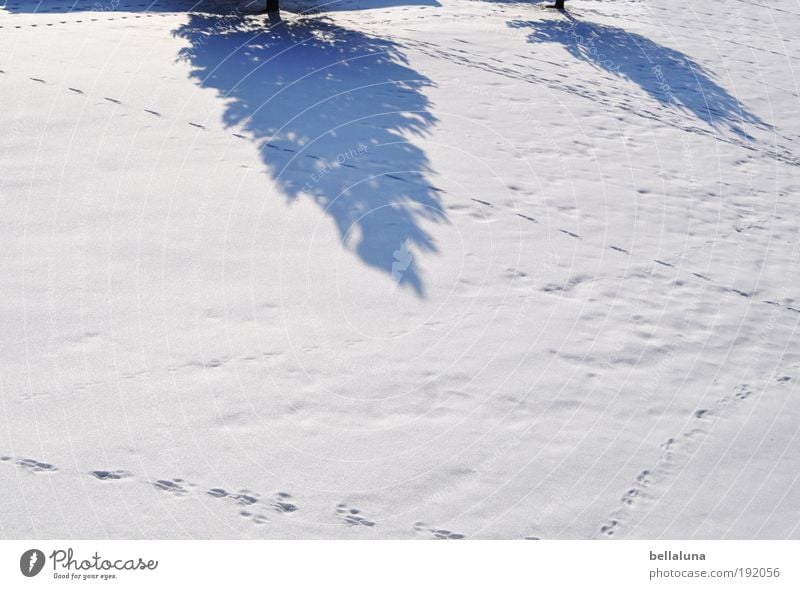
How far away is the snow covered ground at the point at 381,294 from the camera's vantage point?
703 cm

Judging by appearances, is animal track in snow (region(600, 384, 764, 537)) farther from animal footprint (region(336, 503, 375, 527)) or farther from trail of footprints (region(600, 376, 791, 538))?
animal footprint (region(336, 503, 375, 527))

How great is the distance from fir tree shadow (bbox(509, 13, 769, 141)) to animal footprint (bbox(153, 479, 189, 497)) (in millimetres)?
11681

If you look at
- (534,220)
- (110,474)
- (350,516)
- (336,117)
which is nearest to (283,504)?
(350,516)

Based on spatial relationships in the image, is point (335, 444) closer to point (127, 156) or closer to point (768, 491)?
point (768, 491)

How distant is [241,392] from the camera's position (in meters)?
8.01

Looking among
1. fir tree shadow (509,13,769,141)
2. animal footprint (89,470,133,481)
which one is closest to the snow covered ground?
animal footprint (89,470,133,481)

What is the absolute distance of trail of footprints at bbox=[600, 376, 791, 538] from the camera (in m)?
6.95

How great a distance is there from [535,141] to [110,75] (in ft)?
22.2

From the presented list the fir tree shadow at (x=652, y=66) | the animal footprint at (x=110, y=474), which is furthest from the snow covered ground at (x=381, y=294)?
the fir tree shadow at (x=652, y=66)

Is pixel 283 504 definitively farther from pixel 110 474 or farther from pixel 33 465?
pixel 33 465

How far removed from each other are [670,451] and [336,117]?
7.88 metres

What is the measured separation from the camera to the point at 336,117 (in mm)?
13781

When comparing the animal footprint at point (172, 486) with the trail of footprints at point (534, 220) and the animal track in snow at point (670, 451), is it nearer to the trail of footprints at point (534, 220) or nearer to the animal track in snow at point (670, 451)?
the animal track in snow at point (670, 451)

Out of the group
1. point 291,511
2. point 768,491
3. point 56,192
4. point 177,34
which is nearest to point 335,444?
point 291,511
